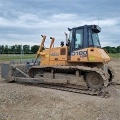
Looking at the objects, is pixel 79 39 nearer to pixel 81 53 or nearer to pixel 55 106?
pixel 81 53

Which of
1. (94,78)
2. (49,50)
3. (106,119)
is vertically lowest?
(106,119)

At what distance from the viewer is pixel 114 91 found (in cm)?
1127

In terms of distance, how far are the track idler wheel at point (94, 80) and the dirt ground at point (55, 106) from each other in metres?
0.71

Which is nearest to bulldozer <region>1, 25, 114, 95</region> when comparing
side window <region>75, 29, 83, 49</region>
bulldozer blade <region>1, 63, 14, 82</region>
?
side window <region>75, 29, 83, 49</region>

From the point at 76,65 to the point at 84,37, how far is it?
4.37 feet

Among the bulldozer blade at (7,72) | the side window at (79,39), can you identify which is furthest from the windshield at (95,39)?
the bulldozer blade at (7,72)

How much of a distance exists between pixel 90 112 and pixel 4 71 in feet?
21.8

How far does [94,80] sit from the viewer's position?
35.5 ft

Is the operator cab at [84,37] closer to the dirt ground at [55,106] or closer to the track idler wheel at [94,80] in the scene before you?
the track idler wheel at [94,80]

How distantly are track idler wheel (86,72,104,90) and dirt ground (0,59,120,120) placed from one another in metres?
0.71

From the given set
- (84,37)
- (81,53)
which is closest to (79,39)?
(84,37)

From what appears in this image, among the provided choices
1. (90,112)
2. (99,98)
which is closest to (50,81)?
(99,98)

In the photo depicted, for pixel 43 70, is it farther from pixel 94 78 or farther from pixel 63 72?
pixel 94 78

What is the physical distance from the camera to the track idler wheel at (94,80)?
10.7 metres
